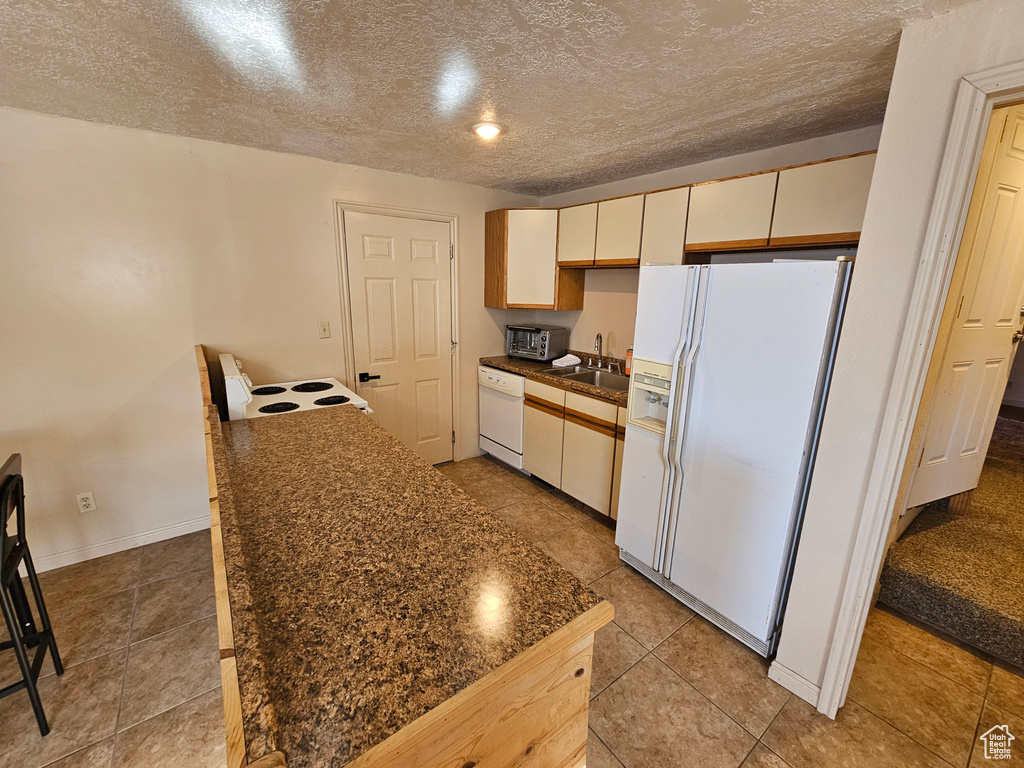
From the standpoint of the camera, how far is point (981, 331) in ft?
6.49

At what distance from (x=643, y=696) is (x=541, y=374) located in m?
1.94

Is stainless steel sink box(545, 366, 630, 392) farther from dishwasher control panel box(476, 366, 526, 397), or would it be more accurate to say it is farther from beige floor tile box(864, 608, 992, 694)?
beige floor tile box(864, 608, 992, 694)

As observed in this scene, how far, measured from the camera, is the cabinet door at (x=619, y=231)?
2.59 meters

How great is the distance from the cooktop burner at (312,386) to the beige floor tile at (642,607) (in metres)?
1.99

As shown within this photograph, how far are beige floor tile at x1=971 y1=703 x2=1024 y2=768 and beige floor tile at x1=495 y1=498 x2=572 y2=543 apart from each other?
6.05ft

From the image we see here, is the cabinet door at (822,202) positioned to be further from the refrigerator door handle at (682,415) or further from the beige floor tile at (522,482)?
the beige floor tile at (522,482)

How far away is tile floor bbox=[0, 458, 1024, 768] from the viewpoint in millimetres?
1410

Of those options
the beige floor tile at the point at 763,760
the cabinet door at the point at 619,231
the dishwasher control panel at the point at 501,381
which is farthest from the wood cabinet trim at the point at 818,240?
the beige floor tile at the point at 763,760

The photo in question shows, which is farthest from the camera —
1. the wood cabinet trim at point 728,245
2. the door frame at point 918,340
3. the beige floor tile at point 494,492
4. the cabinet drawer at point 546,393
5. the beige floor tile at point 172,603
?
the beige floor tile at point 494,492

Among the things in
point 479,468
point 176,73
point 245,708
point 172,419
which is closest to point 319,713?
point 245,708

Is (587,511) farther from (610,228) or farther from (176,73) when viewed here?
(176,73)

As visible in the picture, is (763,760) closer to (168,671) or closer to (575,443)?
(575,443)

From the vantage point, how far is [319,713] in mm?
613

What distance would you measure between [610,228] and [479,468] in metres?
2.16
